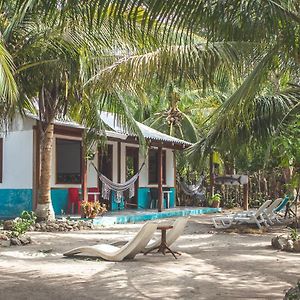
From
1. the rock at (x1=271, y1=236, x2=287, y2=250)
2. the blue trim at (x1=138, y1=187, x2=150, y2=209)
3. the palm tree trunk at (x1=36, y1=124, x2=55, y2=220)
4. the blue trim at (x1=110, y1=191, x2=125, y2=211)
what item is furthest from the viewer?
the blue trim at (x1=138, y1=187, x2=150, y2=209)

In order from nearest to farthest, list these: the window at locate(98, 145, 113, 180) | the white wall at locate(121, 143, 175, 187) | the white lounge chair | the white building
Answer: the white lounge chair < the white building < the window at locate(98, 145, 113, 180) < the white wall at locate(121, 143, 175, 187)

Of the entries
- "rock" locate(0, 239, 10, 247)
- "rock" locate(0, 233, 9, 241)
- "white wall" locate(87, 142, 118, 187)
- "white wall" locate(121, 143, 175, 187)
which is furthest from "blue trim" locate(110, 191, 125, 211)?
"rock" locate(0, 239, 10, 247)

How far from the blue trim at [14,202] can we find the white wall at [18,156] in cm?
15

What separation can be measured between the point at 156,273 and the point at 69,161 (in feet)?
34.9

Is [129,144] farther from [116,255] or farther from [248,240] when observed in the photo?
[116,255]

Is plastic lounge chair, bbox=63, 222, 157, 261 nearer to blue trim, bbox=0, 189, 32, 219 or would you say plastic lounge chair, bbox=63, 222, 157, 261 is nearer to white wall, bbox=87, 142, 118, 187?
blue trim, bbox=0, 189, 32, 219

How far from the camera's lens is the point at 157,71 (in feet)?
23.9

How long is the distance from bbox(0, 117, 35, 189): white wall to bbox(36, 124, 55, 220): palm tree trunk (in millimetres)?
2091

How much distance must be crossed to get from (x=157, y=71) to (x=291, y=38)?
2.38 metres

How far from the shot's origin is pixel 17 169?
1566 cm

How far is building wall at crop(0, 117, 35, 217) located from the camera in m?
15.5

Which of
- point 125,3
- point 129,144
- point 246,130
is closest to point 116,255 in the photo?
point 246,130

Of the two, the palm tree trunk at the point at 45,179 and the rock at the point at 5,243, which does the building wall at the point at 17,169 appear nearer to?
the palm tree trunk at the point at 45,179

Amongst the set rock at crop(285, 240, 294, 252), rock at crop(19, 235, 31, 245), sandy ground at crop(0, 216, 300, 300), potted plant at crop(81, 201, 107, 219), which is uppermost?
potted plant at crop(81, 201, 107, 219)
